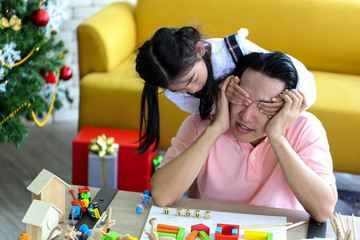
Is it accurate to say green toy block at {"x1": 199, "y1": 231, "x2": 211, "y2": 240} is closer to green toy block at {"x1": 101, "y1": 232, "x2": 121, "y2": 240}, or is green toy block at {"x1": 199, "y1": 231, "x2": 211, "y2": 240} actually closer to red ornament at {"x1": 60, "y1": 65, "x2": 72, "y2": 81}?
green toy block at {"x1": 101, "y1": 232, "x2": 121, "y2": 240}

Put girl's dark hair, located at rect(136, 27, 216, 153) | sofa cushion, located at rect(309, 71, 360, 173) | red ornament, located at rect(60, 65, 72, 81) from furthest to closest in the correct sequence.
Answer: red ornament, located at rect(60, 65, 72, 81) → sofa cushion, located at rect(309, 71, 360, 173) → girl's dark hair, located at rect(136, 27, 216, 153)

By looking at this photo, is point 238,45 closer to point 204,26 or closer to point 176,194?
point 176,194

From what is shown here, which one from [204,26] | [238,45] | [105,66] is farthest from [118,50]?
[238,45]

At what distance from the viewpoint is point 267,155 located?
1.52m

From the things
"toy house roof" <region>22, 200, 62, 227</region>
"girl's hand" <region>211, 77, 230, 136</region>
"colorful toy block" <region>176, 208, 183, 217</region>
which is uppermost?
"girl's hand" <region>211, 77, 230, 136</region>

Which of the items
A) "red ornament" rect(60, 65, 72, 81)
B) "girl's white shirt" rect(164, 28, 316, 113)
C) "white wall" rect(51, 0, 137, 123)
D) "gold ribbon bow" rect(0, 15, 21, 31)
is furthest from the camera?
"white wall" rect(51, 0, 137, 123)

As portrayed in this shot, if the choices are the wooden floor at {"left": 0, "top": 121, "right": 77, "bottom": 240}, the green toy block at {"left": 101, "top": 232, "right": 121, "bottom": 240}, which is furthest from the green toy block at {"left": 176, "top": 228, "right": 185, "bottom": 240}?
the wooden floor at {"left": 0, "top": 121, "right": 77, "bottom": 240}

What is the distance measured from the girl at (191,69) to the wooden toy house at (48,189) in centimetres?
34

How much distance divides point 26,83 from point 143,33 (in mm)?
868

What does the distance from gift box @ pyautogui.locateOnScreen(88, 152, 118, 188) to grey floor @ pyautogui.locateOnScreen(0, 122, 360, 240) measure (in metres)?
0.30

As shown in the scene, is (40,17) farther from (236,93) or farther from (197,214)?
(197,214)

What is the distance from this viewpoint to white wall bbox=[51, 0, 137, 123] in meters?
3.32

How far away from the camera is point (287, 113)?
1411mm

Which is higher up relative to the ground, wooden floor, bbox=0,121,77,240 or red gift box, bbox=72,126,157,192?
red gift box, bbox=72,126,157,192
